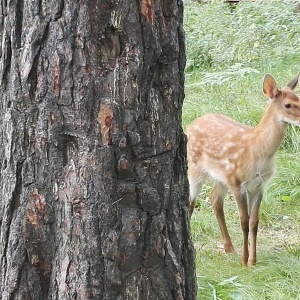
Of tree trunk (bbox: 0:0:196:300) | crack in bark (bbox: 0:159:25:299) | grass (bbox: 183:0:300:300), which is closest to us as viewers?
tree trunk (bbox: 0:0:196:300)

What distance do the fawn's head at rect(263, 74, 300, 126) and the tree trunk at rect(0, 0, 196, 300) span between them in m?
3.46

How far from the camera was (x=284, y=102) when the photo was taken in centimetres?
656

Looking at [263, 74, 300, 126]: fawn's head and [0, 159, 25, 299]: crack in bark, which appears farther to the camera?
[263, 74, 300, 126]: fawn's head

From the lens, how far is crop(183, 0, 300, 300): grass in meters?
5.80

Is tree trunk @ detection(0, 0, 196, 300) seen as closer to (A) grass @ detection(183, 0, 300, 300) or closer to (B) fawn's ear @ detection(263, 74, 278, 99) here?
(A) grass @ detection(183, 0, 300, 300)

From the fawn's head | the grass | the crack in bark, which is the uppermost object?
the crack in bark

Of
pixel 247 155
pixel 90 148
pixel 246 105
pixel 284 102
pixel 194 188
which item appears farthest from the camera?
pixel 246 105

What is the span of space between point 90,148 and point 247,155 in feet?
12.6

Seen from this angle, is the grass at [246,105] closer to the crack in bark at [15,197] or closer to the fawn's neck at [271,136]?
the fawn's neck at [271,136]

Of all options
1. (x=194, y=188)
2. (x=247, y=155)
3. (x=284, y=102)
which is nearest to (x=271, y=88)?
(x=284, y=102)

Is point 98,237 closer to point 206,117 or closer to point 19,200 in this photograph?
point 19,200

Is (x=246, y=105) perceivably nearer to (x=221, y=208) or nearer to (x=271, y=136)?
(x=221, y=208)

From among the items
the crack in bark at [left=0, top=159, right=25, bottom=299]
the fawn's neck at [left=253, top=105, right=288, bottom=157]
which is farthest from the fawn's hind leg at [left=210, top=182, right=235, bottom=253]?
the crack in bark at [left=0, top=159, right=25, bottom=299]

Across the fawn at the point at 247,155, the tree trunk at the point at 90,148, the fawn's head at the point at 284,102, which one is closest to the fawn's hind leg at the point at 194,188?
the fawn at the point at 247,155
